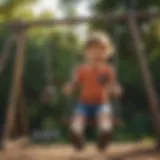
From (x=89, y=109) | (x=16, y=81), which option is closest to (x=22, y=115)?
(x=16, y=81)

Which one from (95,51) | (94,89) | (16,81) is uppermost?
(16,81)

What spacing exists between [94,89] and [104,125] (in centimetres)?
36

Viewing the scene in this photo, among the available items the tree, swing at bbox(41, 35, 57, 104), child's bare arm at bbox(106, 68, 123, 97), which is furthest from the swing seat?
the tree

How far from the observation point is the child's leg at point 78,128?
4.53 meters

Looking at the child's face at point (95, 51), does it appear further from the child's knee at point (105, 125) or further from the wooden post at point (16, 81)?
the wooden post at point (16, 81)

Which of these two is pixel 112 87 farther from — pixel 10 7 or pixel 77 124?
pixel 10 7

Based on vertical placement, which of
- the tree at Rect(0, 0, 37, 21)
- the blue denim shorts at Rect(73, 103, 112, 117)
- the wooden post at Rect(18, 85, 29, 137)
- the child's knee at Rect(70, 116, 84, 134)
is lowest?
the child's knee at Rect(70, 116, 84, 134)

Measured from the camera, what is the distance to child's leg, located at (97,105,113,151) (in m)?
4.48

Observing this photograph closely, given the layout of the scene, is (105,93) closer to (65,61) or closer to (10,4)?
(65,61)

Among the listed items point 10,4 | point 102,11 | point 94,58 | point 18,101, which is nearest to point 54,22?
point 94,58

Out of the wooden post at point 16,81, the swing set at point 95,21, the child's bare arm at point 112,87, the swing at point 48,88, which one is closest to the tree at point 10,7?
the swing at point 48,88

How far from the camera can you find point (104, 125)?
4477mm

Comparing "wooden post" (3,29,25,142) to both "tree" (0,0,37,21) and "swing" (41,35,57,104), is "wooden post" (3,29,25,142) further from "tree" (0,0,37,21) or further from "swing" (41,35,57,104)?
"tree" (0,0,37,21)

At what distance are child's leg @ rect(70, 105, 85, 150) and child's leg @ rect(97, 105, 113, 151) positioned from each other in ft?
0.46
